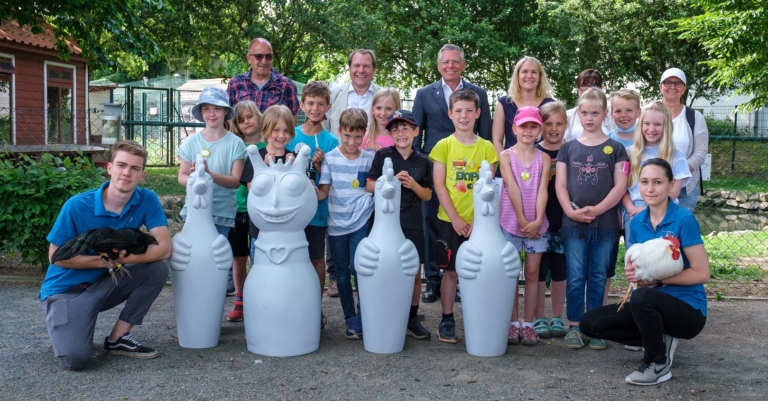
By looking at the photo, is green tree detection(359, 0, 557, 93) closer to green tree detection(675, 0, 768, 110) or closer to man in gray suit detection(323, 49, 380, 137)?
green tree detection(675, 0, 768, 110)

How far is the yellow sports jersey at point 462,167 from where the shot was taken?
431 centimetres

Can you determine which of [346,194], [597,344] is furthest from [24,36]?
[597,344]

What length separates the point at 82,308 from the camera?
3818 mm

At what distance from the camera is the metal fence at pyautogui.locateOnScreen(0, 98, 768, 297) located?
7.61 metres

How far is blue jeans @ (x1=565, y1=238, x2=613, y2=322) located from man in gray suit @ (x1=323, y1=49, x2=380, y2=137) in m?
1.79

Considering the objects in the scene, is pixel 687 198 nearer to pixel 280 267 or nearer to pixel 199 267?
pixel 280 267

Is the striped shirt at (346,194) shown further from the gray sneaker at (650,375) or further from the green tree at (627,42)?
the green tree at (627,42)

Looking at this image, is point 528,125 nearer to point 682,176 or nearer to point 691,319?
point 682,176

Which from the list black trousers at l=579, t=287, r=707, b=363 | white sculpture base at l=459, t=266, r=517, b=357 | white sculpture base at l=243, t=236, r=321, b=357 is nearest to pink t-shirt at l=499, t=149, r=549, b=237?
white sculpture base at l=459, t=266, r=517, b=357

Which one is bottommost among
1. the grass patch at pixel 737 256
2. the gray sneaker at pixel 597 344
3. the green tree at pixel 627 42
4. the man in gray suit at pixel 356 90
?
the gray sneaker at pixel 597 344

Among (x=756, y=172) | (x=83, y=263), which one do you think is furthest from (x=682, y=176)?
(x=756, y=172)

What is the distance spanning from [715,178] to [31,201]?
1187cm

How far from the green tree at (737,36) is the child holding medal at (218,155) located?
1269 centimetres

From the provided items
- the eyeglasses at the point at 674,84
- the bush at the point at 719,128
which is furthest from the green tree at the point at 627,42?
the eyeglasses at the point at 674,84
